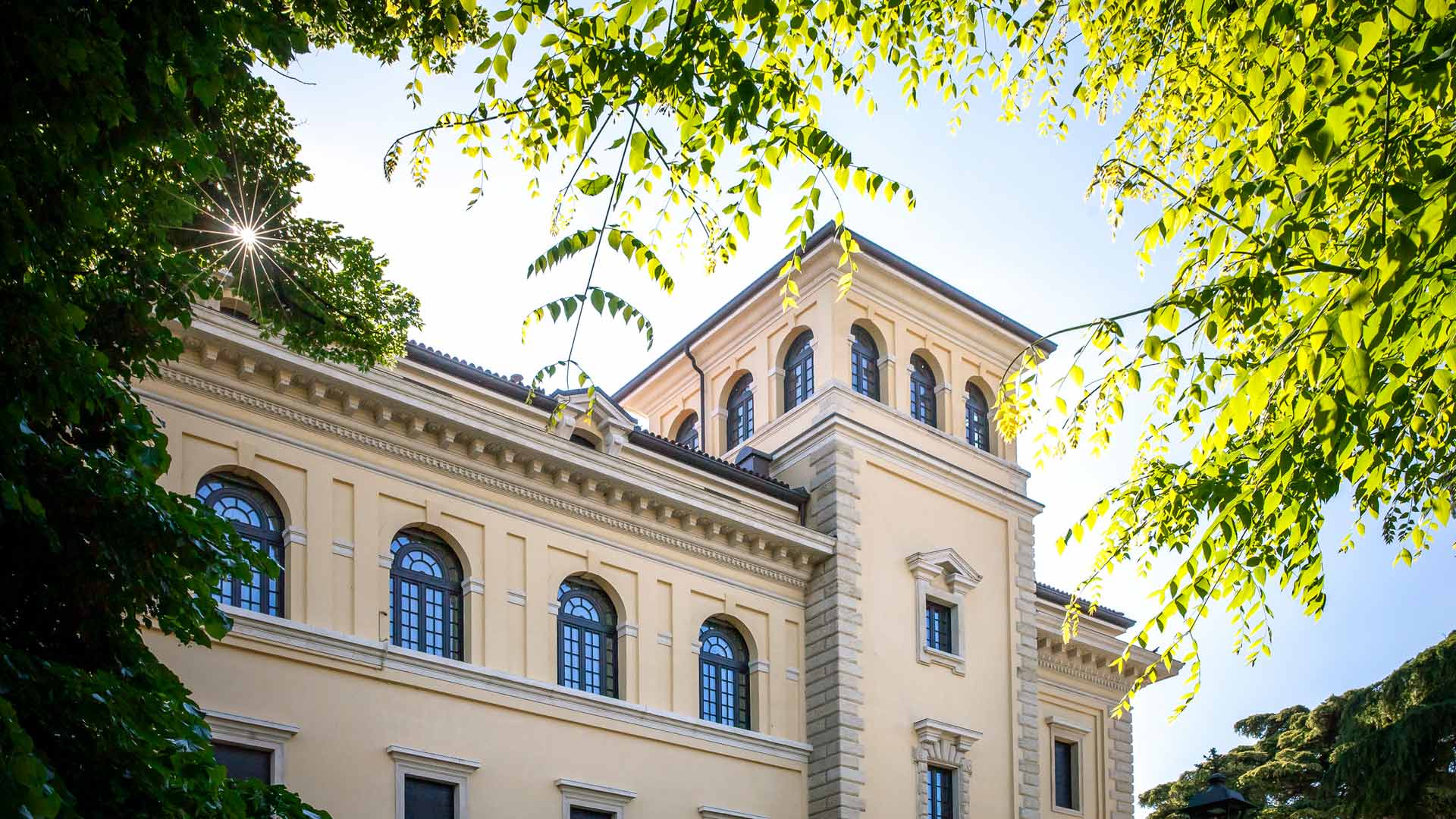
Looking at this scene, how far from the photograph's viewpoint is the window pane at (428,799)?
21.9 meters

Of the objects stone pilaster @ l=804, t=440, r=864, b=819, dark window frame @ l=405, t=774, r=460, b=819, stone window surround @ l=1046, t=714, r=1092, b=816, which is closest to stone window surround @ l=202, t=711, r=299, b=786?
dark window frame @ l=405, t=774, r=460, b=819

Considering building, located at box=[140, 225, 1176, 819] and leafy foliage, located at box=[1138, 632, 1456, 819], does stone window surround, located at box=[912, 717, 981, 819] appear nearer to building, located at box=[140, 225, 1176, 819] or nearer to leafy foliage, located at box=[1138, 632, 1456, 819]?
building, located at box=[140, 225, 1176, 819]

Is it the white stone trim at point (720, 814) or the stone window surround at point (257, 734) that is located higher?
the stone window surround at point (257, 734)

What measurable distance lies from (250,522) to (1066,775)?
1899cm

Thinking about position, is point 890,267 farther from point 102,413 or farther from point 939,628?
point 102,413

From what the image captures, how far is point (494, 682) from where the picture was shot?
23.1m

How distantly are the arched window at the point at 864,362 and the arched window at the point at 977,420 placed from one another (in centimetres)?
241

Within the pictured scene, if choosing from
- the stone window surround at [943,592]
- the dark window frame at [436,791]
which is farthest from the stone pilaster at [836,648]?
the dark window frame at [436,791]

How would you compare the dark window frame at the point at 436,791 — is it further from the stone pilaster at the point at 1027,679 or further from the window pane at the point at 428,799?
the stone pilaster at the point at 1027,679

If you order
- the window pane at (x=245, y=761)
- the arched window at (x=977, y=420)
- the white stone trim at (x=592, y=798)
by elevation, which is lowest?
the white stone trim at (x=592, y=798)

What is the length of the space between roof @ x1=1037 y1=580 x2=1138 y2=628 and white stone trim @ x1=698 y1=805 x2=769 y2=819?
924 cm

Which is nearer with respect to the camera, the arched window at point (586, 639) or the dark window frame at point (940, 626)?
the arched window at point (586, 639)

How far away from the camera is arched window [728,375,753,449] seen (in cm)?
3170

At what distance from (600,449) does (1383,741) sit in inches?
Answer: 770
